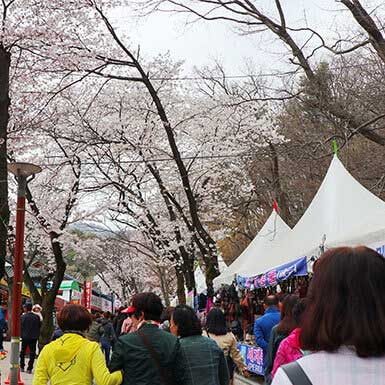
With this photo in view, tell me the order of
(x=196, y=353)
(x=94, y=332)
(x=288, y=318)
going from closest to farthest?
(x=196, y=353)
(x=288, y=318)
(x=94, y=332)

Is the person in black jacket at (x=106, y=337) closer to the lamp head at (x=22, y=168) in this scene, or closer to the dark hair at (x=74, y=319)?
the lamp head at (x=22, y=168)

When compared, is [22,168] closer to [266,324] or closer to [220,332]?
[220,332]

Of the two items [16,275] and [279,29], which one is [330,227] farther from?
[279,29]

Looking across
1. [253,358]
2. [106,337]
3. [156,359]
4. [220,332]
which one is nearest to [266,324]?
[220,332]

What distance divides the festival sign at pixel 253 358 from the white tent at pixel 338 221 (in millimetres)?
2190

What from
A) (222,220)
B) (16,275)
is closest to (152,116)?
(222,220)

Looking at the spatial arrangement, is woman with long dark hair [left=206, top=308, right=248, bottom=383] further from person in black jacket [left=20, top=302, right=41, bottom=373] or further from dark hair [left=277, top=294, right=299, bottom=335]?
person in black jacket [left=20, top=302, right=41, bottom=373]

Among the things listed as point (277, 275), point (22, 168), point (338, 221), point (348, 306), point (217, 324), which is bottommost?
point (217, 324)

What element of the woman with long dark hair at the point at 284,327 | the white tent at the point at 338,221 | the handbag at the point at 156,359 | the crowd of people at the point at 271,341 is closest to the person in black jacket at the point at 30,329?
the crowd of people at the point at 271,341

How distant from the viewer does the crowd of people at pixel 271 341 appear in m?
1.63

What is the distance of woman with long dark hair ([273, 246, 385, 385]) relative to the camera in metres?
1.62

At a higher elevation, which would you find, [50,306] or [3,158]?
[3,158]

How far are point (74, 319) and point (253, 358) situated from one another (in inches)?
332

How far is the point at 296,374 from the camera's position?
1.58 m
